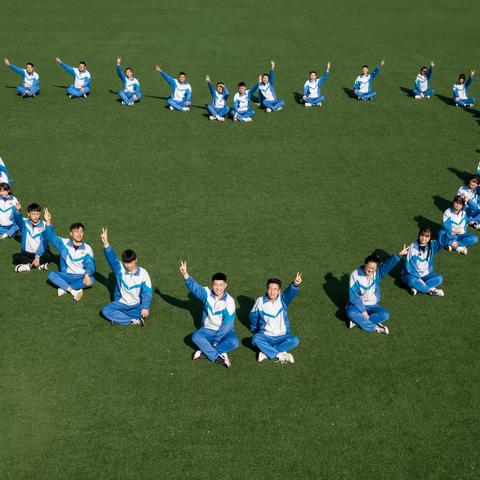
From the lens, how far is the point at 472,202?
452 inches

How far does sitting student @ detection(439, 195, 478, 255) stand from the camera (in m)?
10.5

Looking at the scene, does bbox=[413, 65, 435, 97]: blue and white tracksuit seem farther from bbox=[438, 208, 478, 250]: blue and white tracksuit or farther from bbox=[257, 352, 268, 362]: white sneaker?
bbox=[257, 352, 268, 362]: white sneaker

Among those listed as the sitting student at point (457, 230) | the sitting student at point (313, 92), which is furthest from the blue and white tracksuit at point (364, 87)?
the sitting student at point (457, 230)


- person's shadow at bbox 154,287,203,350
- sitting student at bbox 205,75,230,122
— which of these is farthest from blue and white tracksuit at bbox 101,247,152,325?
sitting student at bbox 205,75,230,122

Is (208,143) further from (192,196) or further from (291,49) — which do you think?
(291,49)

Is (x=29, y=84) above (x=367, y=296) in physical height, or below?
above

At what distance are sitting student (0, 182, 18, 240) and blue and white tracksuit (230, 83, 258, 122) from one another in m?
8.50

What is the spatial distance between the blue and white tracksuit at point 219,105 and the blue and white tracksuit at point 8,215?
8098 millimetres

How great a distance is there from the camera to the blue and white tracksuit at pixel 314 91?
17.5 m

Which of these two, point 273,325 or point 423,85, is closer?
point 273,325

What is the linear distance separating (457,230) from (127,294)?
23.7ft

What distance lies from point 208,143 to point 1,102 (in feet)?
27.2

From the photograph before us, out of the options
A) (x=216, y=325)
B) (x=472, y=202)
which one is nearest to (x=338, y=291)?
(x=216, y=325)

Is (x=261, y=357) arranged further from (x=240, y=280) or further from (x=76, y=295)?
(x=76, y=295)
